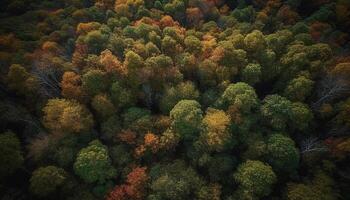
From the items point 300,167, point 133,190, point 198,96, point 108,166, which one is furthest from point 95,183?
point 300,167

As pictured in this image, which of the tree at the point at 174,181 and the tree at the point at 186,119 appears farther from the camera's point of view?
the tree at the point at 186,119

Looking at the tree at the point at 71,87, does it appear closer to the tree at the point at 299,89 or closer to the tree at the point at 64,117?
the tree at the point at 64,117

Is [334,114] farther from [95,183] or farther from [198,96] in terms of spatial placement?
[95,183]

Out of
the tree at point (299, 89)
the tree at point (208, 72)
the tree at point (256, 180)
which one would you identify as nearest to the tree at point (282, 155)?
the tree at point (256, 180)

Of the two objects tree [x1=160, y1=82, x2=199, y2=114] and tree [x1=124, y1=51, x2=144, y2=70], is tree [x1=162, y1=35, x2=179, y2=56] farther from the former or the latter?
tree [x1=160, y1=82, x2=199, y2=114]

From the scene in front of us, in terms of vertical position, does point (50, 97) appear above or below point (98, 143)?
above

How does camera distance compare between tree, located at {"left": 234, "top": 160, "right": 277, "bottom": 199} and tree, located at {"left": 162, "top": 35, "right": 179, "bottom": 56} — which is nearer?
tree, located at {"left": 234, "top": 160, "right": 277, "bottom": 199}

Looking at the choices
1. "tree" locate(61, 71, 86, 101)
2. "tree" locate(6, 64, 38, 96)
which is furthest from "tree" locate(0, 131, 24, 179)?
"tree" locate(61, 71, 86, 101)
